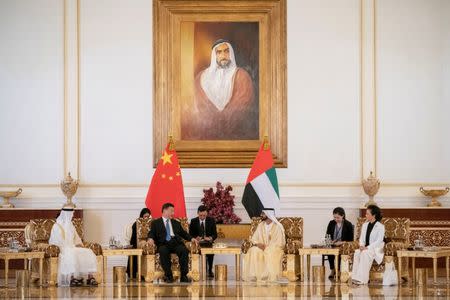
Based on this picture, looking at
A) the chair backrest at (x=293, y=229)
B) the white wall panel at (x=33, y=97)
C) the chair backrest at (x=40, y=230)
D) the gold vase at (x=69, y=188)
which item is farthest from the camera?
the white wall panel at (x=33, y=97)

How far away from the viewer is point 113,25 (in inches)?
778

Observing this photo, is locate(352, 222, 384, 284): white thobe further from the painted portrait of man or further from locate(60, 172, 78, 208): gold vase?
locate(60, 172, 78, 208): gold vase

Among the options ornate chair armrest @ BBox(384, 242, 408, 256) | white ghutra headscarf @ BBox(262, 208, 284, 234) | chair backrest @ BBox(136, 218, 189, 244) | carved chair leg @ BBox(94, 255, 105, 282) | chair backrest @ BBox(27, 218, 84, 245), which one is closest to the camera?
ornate chair armrest @ BBox(384, 242, 408, 256)

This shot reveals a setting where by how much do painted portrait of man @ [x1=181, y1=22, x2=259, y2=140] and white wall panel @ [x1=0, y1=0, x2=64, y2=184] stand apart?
2385 millimetres

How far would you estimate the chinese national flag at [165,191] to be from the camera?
1861 centimetres

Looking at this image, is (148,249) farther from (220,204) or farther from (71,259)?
(220,204)

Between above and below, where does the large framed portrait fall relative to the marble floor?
above

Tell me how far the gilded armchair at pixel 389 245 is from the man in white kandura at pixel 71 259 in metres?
3.75

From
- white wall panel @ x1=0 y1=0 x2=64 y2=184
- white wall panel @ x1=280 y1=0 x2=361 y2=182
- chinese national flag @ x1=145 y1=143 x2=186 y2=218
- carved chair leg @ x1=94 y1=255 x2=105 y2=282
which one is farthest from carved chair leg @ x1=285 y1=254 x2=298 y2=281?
white wall panel @ x1=0 y1=0 x2=64 y2=184

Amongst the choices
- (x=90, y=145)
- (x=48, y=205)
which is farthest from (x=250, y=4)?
(x=48, y=205)

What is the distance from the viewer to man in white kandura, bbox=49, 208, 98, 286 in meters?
16.0

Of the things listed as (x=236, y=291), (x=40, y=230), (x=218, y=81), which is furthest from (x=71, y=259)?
(x=218, y=81)

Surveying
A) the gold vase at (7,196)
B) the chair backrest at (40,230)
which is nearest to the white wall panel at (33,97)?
the gold vase at (7,196)

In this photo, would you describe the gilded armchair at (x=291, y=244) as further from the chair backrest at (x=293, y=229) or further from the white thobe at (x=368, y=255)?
the white thobe at (x=368, y=255)
